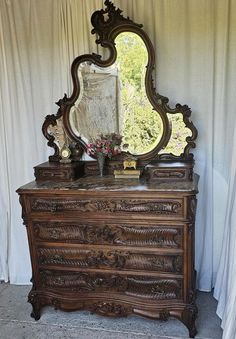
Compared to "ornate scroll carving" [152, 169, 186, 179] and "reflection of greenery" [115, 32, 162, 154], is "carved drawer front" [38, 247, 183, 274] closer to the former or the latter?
"ornate scroll carving" [152, 169, 186, 179]

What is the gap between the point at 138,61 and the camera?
2.21 metres

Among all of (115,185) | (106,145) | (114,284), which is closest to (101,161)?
(106,145)

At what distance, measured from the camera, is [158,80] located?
7.52 feet

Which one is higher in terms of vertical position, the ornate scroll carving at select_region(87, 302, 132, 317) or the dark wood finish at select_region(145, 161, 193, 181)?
the dark wood finish at select_region(145, 161, 193, 181)

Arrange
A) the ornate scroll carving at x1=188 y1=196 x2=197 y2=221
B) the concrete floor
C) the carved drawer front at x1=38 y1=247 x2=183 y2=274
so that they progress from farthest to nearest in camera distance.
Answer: the concrete floor
the carved drawer front at x1=38 y1=247 x2=183 y2=274
the ornate scroll carving at x1=188 y1=196 x2=197 y2=221

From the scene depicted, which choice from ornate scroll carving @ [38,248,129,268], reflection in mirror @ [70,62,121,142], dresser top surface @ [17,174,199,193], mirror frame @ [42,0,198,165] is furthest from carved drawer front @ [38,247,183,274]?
reflection in mirror @ [70,62,121,142]

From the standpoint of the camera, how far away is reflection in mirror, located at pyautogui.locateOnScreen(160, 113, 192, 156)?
2217mm

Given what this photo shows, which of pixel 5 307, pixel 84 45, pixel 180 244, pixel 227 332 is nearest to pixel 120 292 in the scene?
pixel 180 244

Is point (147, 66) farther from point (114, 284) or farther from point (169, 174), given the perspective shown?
point (114, 284)

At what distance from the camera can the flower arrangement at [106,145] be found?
7.38 feet

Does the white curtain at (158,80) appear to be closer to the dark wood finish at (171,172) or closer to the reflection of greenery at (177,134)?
the reflection of greenery at (177,134)

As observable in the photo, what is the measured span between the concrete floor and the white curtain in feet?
0.60

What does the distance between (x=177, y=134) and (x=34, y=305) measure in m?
1.64

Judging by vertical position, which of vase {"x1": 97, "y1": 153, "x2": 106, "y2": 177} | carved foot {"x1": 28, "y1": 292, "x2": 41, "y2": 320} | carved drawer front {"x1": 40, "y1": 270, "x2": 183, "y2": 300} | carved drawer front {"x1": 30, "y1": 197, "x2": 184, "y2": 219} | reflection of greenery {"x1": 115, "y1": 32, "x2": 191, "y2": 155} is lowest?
carved foot {"x1": 28, "y1": 292, "x2": 41, "y2": 320}
